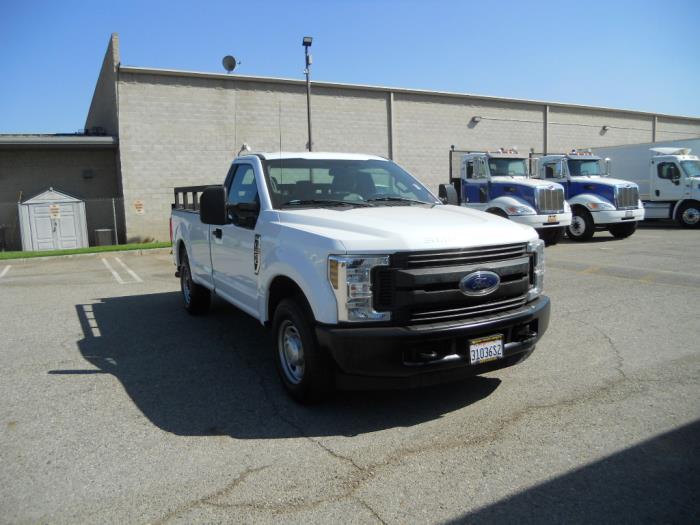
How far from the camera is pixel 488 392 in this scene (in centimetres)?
468

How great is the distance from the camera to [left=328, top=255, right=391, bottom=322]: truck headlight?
388cm

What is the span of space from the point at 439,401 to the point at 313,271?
1.47 meters

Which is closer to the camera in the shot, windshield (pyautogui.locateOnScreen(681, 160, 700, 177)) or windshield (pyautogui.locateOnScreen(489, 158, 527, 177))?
windshield (pyautogui.locateOnScreen(489, 158, 527, 177))

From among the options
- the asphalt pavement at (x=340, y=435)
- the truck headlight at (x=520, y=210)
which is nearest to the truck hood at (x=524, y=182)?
the truck headlight at (x=520, y=210)

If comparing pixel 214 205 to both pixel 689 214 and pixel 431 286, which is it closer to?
pixel 431 286

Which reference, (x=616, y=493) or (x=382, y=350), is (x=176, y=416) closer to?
(x=382, y=350)

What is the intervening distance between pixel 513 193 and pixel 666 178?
8.17 meters

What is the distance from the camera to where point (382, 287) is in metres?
3.91

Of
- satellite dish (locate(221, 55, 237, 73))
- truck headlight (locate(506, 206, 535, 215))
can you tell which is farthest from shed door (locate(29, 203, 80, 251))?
truck headlight (locate(506, 206, 535, 215))

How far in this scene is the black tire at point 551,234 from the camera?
53.5 ft

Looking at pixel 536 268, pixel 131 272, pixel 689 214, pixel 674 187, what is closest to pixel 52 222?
pixel 131 272

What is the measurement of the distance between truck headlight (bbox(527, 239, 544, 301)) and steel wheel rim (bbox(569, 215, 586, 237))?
13.6 m

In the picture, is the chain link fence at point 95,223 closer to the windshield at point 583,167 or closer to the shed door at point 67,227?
the shed door at point 67,227

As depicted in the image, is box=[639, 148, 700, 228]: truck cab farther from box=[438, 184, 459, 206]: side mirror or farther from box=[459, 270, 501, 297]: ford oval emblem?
box=[459, 270, 501, 297]: ford oval emblem
